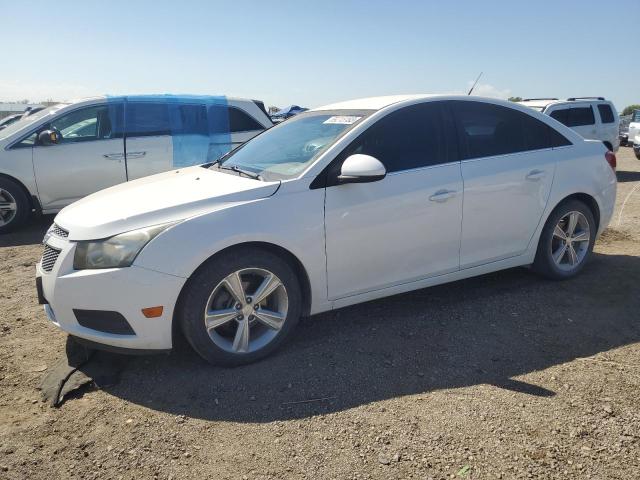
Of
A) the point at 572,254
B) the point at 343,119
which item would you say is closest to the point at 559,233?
the point at 572,254

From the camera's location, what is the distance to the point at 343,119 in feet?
12.8

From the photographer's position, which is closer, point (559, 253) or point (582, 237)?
point (559, 253)

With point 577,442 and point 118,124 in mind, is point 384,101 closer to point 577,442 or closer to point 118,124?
point 577,442

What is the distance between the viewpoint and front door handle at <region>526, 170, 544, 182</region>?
14.0 ft

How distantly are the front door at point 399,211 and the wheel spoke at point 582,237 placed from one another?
1.47m

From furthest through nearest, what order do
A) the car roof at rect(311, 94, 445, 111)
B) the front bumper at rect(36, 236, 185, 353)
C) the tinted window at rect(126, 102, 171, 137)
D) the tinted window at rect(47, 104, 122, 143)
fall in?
the tinted window at rect(126, 102, 171, 137) → the tinted window at rect(47, 104, 122, 143) → the car roof at rect(311, 94, 445, 111) → the front bumper at rect(36, 236, 185, 353)

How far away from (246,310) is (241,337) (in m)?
0.18

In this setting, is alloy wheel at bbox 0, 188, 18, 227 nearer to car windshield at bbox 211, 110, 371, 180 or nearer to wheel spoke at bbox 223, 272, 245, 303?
car windshield at bbox 211, 110, 371, 180

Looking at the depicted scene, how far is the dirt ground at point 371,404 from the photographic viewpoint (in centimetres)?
246

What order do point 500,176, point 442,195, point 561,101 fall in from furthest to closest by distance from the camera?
point 561,101, point 500,176, point 442,195

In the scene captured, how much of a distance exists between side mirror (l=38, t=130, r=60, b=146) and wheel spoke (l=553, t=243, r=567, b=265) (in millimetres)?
6360

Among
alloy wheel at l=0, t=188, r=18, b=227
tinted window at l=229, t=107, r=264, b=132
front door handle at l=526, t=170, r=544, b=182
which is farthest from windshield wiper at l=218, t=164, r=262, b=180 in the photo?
alloy wheel at l=0, t=188, r=18, b=227

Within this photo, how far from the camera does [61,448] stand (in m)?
2.60

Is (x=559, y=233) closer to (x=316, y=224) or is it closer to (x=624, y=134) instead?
(x=316, y=224)
